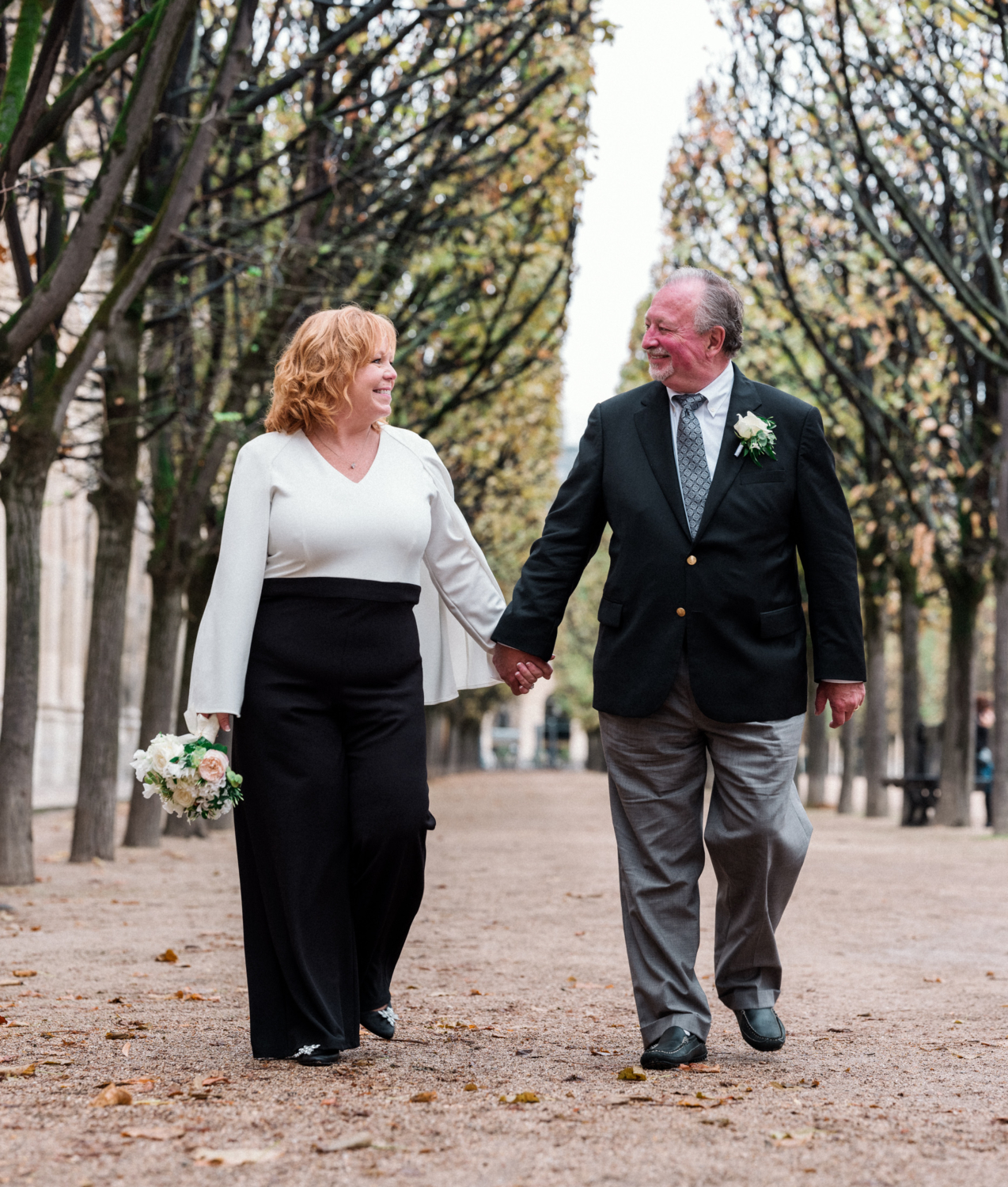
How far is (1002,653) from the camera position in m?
17.2

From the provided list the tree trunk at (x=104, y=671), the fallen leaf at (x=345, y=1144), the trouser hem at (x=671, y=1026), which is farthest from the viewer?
the tree trunk at (x=104, y=671)

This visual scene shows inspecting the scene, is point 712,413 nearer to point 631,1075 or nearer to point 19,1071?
point 631,1075

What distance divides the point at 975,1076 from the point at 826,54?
43.4 ft

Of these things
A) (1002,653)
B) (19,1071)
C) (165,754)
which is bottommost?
(19,1071)

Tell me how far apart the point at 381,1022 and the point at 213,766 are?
3.30 feet

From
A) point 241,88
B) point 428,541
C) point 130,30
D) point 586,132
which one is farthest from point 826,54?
point 428,541

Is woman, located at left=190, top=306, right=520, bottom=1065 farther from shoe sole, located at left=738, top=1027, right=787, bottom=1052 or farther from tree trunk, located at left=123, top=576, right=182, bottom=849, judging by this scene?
tree trunk, located at left=123, top=576, right=182, bottom=849

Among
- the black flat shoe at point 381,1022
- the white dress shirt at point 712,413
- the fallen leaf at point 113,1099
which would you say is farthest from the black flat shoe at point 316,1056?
the white dress shirt at point 712,413

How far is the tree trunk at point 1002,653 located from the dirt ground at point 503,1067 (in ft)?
24.0

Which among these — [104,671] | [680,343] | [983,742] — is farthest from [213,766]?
[983,742]

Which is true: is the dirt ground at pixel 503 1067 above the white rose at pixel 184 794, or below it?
below

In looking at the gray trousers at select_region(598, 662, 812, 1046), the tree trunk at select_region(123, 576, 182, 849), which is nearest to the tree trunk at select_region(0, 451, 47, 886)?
the tree trunk at select_region(123, 576, 182, 849)

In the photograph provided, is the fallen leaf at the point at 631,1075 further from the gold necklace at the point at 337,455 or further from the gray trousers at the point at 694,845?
the gold necklace at the point at 337,455

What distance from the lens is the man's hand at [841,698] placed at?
4875 mm
